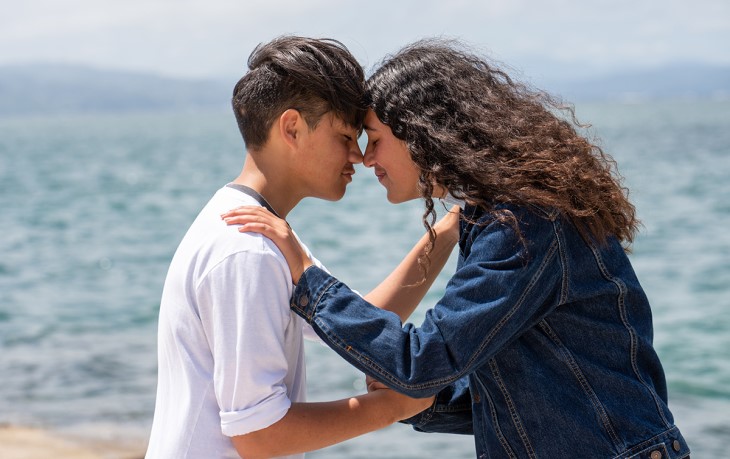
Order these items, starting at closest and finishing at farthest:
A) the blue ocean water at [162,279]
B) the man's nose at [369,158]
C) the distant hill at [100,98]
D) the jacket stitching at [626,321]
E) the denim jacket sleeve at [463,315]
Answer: the denim jacket sleeve at [463,315] < the jacket stitching at [626,321] < the man's nose at [369,158] < the blue ocean water at [162,279] < the distant hill at [100,98]

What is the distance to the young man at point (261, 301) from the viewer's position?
219cm

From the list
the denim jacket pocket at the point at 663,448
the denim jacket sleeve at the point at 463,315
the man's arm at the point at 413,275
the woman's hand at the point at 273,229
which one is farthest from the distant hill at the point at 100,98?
the denim jacket pocket at the point at 663,448

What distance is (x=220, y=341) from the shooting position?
85.9 inches

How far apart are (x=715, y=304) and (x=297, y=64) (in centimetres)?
897

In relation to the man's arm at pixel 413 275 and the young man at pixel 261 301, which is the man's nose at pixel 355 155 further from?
the man's arm at pixel 413 275

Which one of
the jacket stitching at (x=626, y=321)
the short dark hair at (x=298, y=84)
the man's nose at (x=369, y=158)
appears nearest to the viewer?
the jacket stitching at (x=626, y=321)

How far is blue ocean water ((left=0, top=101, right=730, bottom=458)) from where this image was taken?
23.6 ft

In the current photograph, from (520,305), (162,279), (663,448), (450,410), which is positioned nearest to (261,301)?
(520,305)

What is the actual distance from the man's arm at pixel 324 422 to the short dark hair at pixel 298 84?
72 cm

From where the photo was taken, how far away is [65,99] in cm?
17875

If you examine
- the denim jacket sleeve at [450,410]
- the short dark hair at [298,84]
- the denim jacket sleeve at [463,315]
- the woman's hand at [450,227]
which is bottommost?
the denim jacket sleeve at [450,410]

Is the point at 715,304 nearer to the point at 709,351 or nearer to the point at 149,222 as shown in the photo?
the point at 709,351

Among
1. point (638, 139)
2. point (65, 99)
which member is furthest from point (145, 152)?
point (65, 99)

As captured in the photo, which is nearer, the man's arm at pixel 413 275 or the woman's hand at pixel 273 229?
the woman's hand at pixel 273 229
